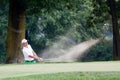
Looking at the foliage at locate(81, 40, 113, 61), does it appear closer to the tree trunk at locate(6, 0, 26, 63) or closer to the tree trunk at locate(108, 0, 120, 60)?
the tree trunk at locate(108, 0, 120, 60)

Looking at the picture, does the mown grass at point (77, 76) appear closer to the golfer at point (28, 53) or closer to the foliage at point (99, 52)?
the golfer at point (28, 53)

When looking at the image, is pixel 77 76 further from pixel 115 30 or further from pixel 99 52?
pixel 99 52

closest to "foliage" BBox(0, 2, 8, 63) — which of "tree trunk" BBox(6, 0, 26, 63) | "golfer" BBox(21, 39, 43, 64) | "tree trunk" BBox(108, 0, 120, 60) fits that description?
"tree trunk" BBox(108, 0, 120, 60)

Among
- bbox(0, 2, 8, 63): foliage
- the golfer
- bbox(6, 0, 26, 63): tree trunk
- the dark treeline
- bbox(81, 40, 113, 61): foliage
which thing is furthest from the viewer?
bbox(81, 40, 113, 61): foliage

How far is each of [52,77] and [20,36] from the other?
13.5 metres

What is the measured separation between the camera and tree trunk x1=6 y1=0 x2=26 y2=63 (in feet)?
78.0

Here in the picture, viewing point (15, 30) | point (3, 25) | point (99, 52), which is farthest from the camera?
point (99, 52)

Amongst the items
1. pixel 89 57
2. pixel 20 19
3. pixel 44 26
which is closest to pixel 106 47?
pixel 89 57

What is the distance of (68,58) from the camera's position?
5269 centimetres

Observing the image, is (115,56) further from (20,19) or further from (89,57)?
(89,57)

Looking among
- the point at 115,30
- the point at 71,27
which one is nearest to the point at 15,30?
the point at 115,30

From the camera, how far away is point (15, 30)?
2416 centimetres

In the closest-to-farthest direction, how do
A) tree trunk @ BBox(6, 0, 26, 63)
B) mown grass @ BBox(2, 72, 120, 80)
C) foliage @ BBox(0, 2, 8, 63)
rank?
mown grass @ BBox(2, 72, 120, 80) < tree trunk @ BBox(6, 0, 26, 63) < foliage @ BBox(0, 2, 8, 63)

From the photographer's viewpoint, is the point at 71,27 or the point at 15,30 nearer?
the point at 15,30
